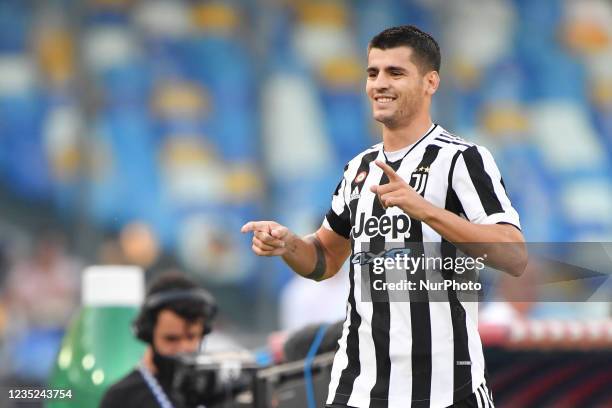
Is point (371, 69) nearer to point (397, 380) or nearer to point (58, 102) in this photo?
point (397, 380)

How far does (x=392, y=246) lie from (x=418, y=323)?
0.82 feet

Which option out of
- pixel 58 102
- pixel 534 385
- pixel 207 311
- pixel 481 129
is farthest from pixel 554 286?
pixel 58 102

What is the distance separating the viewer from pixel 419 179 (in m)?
3.92

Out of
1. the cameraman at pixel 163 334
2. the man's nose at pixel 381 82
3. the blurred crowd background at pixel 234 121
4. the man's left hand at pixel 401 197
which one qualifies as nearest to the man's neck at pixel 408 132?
the man's nose at pixel 381 82

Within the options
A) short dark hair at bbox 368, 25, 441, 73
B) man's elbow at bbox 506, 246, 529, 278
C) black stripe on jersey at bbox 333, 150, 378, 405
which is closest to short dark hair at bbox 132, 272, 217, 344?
black stripe on jersey at bbox 333, 150, 378, 405

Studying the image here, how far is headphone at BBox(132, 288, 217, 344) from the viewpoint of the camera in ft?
18.4

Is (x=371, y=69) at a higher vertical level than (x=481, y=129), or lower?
lower

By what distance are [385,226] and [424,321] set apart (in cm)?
32

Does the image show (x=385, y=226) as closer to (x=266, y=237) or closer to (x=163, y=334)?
(x=266, y=237)

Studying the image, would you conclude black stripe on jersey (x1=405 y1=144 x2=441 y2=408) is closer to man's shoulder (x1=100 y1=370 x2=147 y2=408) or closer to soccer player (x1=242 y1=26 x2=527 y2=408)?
soccer player (x1=242 y1=26 x2=527 y2=408)

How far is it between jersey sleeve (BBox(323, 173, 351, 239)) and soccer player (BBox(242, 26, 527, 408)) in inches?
4.4

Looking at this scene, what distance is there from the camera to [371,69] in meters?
4.05

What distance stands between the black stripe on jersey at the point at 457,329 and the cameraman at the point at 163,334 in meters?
1.79

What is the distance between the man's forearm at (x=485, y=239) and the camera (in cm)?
368
